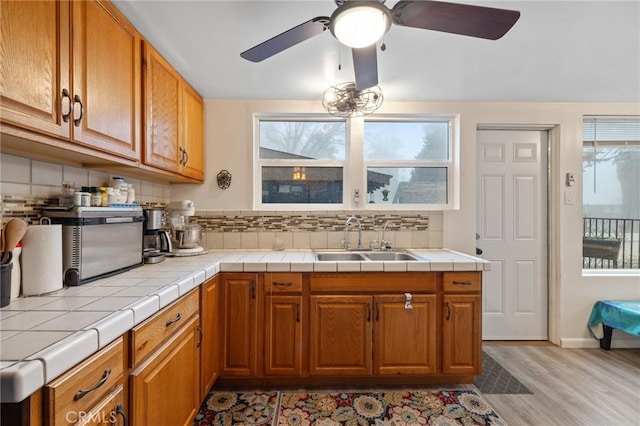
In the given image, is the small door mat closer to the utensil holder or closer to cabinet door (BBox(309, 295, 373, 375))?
cabinet door (BBox(309, 295, 373, 375))

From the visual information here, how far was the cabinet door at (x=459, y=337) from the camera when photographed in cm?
191

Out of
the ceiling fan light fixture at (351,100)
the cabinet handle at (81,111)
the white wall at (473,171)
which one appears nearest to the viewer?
the cabinet handle at (81,111)

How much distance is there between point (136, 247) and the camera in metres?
1.66

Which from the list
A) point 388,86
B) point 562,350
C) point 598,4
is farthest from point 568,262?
point 388,86

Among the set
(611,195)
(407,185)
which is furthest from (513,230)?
(407,185)

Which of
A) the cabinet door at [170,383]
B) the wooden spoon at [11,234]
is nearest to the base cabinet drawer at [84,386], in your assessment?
the cabinet door at [170,383]

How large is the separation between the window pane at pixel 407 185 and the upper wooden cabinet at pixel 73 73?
1.85 m

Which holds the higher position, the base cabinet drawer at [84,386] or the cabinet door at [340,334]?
the base cabinet drawer at [84,386]

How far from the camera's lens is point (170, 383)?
126cm

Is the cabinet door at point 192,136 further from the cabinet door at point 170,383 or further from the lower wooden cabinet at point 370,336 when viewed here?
the lower wooden cabinet at point 370,336

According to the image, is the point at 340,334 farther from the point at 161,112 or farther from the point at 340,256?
the point at 161,112

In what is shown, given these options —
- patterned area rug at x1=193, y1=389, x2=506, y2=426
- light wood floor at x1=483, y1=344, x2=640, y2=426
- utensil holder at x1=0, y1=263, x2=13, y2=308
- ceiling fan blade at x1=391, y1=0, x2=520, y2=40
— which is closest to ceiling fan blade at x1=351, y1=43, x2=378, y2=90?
ceiling fan blade at x1=391, y1=0, x2=520, y2=40

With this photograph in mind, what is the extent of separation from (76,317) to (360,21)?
1406mm

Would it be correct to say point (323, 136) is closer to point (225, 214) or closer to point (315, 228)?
point (315, 228)
